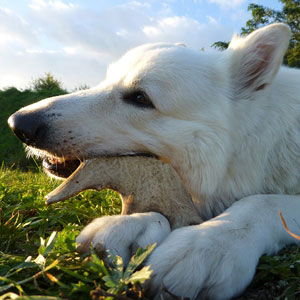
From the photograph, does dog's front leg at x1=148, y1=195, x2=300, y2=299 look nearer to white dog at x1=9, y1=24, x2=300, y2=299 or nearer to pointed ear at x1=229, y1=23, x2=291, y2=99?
white dog at x1=9, y1=24, x2=300, y2=299

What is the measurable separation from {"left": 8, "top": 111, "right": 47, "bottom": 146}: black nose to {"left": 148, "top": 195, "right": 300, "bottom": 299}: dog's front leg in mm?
1074

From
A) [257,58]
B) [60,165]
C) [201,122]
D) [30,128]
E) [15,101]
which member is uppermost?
[257,58]

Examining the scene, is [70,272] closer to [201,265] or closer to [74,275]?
[74,275]

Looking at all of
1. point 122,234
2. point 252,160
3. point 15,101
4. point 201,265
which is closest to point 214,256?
point 201,265

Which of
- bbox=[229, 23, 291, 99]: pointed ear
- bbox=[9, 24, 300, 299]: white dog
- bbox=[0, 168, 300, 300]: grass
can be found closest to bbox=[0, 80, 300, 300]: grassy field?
bbox=[0, 168, 300, 300]: grass

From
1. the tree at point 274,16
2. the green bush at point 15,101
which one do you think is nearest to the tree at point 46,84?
the green bush at point 15,101

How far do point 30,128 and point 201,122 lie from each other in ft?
3.21

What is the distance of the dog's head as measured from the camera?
2273 millimetres

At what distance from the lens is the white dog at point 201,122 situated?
2.28 m

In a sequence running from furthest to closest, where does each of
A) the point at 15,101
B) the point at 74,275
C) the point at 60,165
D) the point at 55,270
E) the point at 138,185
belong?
the point at 15,101, the point at 60,165, the point at 138,185, the point at 55,270, the point at 74,275

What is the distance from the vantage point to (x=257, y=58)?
2.65m

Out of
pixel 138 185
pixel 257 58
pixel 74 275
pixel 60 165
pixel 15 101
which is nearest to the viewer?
pixel 74 275

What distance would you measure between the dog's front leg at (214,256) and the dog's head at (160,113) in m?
0.65

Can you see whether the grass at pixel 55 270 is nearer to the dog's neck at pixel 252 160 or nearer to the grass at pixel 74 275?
the grass at pixel 74 275
